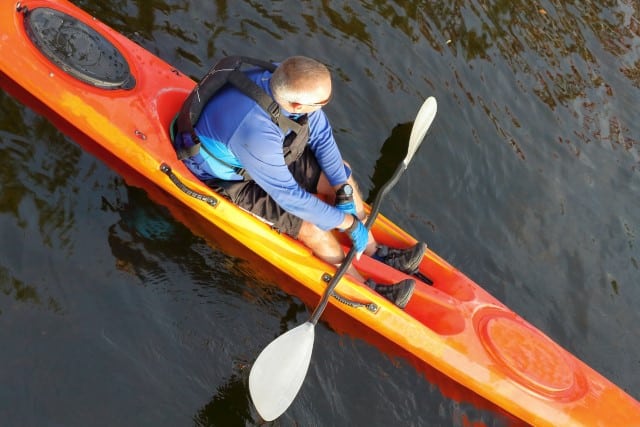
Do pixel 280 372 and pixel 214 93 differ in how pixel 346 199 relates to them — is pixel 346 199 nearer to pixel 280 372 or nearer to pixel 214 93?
pixel 214 93

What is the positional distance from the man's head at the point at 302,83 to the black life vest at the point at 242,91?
15 centimetres

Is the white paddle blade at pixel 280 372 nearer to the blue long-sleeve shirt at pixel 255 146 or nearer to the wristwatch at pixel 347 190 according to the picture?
the blue long-sleeve shirt at pixel 255 146

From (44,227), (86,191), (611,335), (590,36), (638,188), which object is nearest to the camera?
(44,227)

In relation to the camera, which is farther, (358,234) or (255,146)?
(358,234)

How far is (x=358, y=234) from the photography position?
491 centimetres

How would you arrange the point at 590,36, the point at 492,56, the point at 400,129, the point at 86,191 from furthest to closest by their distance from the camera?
the point at 590,36 → the point at 492,56 → the point at 400,129 → the point at 86,191

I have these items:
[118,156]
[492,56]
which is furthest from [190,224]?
[492,56]

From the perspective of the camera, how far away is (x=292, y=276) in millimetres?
5281

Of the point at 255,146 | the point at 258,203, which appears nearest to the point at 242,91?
the point at 255,146

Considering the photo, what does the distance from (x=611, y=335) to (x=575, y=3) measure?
4967 millimetres

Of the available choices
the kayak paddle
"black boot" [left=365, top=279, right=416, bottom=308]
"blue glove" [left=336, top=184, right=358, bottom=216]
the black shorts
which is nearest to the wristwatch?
"blue glove" [left=336, top=184, right=358, bottom=216]

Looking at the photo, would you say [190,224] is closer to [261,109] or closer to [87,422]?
[261,109]

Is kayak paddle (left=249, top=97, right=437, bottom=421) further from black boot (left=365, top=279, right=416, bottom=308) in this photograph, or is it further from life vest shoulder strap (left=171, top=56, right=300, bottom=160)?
life vest shoulder strap (left=171, top=56, right=300, bottom=160)

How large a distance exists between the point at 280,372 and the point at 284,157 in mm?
1463
